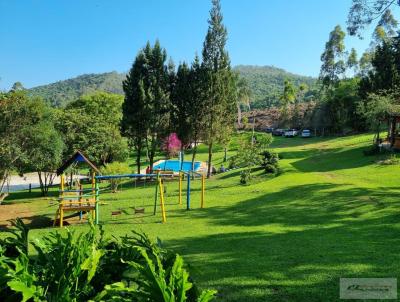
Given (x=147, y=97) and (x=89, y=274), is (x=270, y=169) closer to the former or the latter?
(x=147, y=97)

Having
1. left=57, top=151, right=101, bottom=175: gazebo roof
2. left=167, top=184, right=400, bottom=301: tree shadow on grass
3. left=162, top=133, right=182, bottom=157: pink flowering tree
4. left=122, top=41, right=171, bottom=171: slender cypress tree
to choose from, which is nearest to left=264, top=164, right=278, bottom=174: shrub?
left=167, top=184, right=400, bottom=301: tree shadow on grass

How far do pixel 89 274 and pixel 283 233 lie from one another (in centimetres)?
733

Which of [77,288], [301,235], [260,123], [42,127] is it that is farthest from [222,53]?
[260,123]

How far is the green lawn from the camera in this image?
5957 mm

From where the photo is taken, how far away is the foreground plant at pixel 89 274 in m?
2.90

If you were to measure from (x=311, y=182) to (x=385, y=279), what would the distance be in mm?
13207

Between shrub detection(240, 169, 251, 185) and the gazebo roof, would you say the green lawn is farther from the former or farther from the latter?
the gazebo roof

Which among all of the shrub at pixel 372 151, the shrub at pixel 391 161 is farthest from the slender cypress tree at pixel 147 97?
the shrub at pixel 391 161

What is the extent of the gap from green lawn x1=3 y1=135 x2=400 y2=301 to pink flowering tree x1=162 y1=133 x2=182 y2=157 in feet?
49.2

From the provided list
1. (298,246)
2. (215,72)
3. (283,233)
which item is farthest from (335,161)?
(298,246)

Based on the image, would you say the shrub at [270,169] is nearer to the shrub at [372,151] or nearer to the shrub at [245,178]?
the shrub at [245,178]

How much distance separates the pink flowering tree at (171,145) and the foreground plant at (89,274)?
101 feet

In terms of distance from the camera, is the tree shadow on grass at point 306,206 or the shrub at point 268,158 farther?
the shrub at point 268,158

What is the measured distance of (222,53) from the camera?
1144 inches
